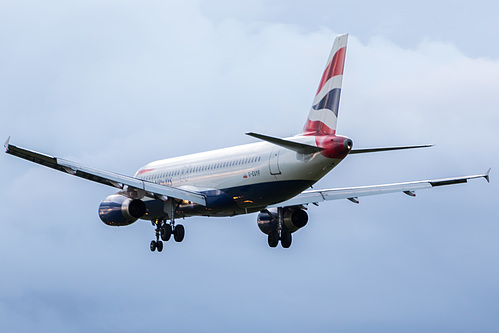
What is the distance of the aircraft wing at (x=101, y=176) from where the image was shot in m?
38.6

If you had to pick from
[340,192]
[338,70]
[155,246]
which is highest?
[338,70]

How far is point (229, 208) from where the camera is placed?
44.8 metres

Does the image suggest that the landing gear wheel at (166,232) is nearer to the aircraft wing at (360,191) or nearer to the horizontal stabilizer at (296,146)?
the aircraft wing at (360,191)

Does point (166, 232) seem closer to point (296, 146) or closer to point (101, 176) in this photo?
point (101, 176)

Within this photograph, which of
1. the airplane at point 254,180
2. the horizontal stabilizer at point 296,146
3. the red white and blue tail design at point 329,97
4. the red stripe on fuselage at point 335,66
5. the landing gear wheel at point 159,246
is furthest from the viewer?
the landing gear wheel at point 159,246

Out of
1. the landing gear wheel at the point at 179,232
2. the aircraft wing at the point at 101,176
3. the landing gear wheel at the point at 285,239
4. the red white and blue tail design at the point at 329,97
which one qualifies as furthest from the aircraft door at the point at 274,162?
the landing gear wheel at the point at 285,239

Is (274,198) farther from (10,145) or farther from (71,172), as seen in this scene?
(10,145)

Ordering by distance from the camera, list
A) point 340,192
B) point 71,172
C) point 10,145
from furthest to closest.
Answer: point 340,192 → point 71,172 → point 10,145

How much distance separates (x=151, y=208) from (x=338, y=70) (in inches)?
574

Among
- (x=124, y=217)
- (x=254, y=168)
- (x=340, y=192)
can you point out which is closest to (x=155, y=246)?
(x=124, y=217)

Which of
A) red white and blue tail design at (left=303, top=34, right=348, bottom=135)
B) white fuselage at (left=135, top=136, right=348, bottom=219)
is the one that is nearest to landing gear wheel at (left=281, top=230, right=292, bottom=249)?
white fuselage at (left=135, top=136, right=348, bottom=219)

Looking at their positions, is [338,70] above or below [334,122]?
above

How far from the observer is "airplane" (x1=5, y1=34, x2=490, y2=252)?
39.8 m

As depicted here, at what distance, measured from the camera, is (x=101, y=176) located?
137 ft
